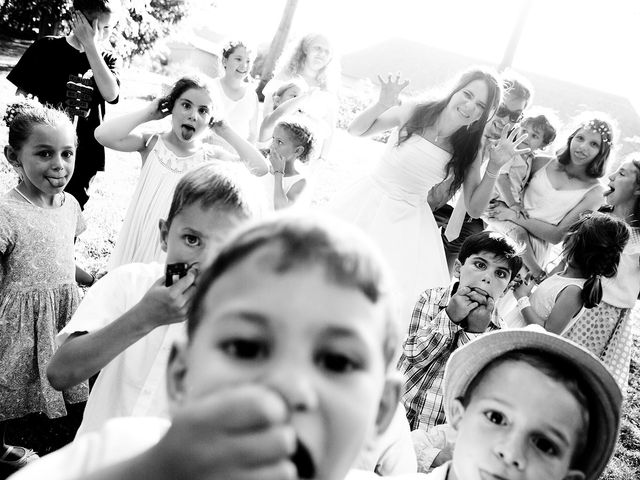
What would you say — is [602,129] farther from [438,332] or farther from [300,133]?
[438,332]

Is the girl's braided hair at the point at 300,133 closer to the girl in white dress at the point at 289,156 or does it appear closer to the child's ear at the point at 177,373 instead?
the girl in white dress at the point at 289,156

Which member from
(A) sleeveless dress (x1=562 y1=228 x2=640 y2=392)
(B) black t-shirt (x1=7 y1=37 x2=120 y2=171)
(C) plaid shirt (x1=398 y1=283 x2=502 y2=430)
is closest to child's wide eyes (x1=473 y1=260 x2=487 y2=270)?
(C) plaid shirt (x1=398 y1=283 x2=502 y2=430)

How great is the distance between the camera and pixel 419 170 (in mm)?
3598

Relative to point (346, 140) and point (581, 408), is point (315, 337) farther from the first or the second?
point (346, 140)

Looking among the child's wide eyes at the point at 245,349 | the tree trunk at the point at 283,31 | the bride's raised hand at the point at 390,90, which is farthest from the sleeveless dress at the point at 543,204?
the tree trunk at the point at 283,31

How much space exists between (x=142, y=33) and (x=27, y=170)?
1713 cm

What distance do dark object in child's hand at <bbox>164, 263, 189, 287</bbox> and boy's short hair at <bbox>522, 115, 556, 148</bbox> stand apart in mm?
4058

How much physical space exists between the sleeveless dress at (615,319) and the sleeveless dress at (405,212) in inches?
40.7

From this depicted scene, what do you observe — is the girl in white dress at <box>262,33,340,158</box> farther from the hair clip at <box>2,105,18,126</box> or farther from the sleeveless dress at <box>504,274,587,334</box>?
the hair clip at <box>2,105,18,126</box>

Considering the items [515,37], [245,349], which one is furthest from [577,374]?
[515,37]

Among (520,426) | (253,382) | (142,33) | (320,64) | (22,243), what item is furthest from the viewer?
(142,33)

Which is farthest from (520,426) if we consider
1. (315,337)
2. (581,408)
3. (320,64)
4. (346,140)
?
(346,140)

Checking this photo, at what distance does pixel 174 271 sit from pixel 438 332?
55.9 inches

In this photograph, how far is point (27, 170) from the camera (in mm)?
2418
